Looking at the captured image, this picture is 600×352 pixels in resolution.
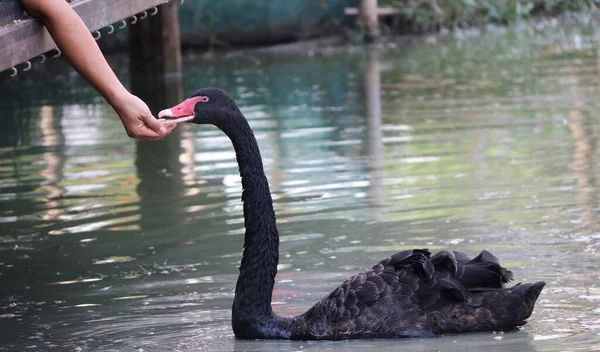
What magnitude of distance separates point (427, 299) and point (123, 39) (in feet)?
47.3

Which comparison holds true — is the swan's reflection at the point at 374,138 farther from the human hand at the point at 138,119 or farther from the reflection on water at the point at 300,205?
the human hand at the point at 138,119

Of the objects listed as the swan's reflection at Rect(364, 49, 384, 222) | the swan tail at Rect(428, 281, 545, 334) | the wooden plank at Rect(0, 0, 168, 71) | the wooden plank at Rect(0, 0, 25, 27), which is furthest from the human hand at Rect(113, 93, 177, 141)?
the swan's reflection at Rect(364, 49, 384, 222)

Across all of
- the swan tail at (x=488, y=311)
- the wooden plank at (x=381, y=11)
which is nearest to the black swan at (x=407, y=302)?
the swan tail at (x=488, y=311)

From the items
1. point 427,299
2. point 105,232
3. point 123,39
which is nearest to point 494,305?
point 427,299

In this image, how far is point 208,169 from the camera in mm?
8250

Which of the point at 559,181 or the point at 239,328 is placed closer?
the point at 239,328

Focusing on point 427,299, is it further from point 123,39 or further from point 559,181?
point 123,39

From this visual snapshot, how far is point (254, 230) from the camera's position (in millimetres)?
4520

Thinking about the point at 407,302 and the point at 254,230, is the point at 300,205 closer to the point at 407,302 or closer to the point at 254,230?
the point at 254,230

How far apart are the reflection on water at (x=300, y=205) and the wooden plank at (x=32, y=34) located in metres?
1.17

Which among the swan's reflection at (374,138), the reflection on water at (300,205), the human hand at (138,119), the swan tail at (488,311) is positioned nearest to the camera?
the swan tail at (488,311)

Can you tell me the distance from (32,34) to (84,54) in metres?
0.36

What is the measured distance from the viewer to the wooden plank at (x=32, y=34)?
177 inches

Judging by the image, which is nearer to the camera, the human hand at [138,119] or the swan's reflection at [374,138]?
the human hand at [138,119]
